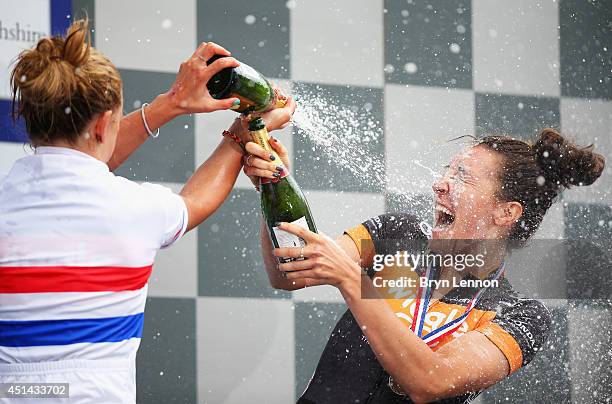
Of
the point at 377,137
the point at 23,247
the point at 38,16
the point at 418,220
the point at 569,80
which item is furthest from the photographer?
the point at 569,80

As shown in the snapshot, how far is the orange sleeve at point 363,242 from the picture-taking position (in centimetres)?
174

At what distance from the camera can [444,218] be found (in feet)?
6.05

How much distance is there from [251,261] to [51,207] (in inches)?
41.0

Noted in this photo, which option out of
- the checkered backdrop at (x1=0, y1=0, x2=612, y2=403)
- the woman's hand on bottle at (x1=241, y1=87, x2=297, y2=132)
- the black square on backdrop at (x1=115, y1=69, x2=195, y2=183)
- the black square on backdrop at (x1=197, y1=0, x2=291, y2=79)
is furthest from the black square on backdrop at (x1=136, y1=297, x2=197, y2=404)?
the woman's hand on bottle at (x1=241, y1=87, x2=297, y2=132)

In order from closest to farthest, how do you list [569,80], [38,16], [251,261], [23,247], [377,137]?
[23,247] → [38,16] → [251,261] → [377,137] → [569,80]

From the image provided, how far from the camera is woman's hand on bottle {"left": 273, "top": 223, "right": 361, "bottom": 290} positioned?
4.32ft

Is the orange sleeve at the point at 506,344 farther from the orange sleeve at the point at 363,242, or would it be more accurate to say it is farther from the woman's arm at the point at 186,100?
the woman's arm at the point at 186,100

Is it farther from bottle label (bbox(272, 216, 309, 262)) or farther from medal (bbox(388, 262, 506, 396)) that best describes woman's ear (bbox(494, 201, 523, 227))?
bottle label (bbox(272, 216, 309, 262))

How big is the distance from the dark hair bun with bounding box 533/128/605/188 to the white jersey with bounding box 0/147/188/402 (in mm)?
1025

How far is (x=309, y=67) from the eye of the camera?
7.01 ft

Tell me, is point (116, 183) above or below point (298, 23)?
below

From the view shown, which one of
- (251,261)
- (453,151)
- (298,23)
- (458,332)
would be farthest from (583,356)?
(298,23)

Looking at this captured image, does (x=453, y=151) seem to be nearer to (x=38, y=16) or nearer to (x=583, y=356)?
(x=583, y=356)

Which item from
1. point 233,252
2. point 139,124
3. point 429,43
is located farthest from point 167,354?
point 429,43
